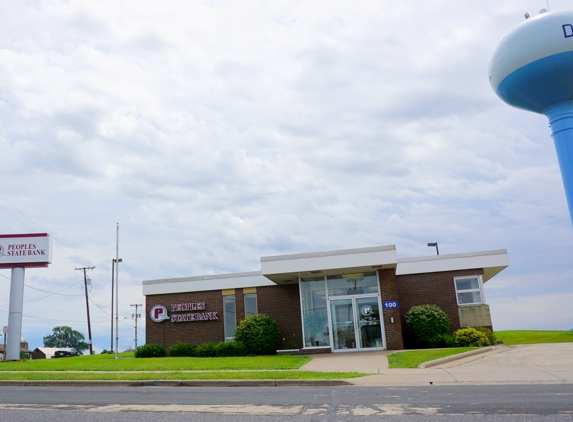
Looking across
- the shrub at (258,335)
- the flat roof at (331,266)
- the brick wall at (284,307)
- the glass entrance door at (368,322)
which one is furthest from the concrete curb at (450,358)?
the brick wall at (284,307)

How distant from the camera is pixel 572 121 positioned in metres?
17.1

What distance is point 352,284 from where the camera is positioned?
22.7 metres

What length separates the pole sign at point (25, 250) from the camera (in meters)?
30.6

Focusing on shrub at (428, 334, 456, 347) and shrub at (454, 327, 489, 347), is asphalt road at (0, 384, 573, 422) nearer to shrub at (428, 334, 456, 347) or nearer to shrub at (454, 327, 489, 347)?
shrub at (454, 327, 489, 347)

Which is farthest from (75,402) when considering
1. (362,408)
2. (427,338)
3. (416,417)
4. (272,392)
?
(427,338)

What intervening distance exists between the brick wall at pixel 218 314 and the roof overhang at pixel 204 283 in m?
0.25

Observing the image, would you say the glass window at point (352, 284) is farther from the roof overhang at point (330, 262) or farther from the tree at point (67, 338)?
the tree at point (67, 338)

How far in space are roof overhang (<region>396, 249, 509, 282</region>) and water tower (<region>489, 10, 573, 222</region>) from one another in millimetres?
7108

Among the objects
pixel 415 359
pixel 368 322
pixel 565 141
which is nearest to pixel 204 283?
pixel 368 322

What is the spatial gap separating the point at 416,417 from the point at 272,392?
433 cm

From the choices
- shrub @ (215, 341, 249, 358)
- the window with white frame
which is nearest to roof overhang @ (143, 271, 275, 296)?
shrub @ (215, 341, 249, 358)

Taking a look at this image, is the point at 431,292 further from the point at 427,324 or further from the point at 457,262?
the point at 427,324

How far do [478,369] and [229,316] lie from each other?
15.8 metres

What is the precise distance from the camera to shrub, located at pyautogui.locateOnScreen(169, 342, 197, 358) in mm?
25531
